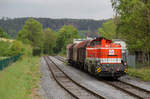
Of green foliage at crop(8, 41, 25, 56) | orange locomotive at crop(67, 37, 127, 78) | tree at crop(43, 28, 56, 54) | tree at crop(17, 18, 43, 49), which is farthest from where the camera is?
tree at crop(43, 28, 56, 54)

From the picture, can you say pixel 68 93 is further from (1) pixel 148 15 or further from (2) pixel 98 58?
(1) pixel 148 15

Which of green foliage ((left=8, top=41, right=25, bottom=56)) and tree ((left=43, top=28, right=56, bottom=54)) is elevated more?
tree ((left=43, top=28, right=56, bottom=54))

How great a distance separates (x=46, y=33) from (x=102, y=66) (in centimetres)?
12012

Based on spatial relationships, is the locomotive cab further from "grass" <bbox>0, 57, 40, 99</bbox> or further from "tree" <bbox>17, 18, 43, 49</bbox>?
"tree" <bbox>17, 18, 43, 49</bbox>

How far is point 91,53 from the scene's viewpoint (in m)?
20.3

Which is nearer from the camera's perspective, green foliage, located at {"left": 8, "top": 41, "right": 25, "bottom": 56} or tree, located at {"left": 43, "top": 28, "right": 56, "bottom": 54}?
green foliage, located at {"left": 8, "top": 41, "right": 25, "bottom": 56}

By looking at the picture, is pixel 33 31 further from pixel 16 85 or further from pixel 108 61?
pixel 16 85

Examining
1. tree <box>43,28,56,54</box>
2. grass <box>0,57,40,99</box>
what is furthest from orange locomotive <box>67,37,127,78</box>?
tree <box>43,28,56,54</box>

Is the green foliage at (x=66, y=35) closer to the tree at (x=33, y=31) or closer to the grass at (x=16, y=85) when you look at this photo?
the tree at (x=33, y=31)

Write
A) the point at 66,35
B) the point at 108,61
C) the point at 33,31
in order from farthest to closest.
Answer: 1. the point at 66,35
2. the point at 33,31
3. the point at 108,61

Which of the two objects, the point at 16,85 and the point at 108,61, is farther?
the point at 108,61

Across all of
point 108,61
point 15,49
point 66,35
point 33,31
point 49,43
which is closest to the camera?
point 108,61

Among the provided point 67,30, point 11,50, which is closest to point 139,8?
point 11,50

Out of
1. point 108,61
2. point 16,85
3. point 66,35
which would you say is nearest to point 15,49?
point 108,61
